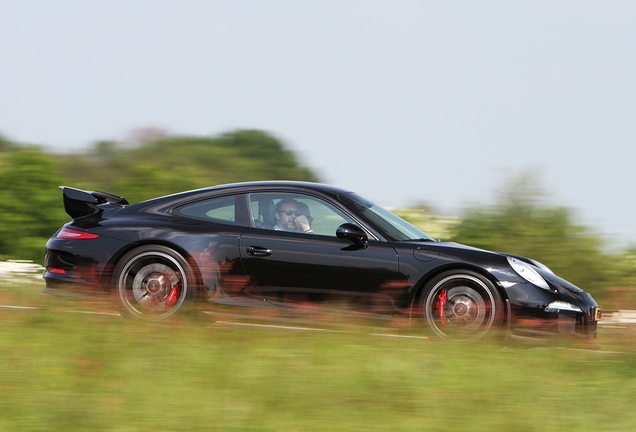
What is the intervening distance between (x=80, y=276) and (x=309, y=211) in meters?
2.01

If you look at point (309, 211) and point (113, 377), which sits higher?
point (309, 211)

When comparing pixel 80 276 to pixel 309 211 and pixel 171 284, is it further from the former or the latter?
pixel 309 211

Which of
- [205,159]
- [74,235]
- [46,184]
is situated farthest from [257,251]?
[205,159]

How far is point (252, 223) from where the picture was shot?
19.3ft

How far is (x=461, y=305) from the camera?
5496 mm

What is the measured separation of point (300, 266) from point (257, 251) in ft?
1.26

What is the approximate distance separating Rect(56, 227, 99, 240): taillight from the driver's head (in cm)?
157

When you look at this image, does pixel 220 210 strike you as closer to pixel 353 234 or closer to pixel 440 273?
pixel 353 234

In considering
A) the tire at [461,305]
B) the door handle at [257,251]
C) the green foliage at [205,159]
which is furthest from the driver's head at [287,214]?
the green foliage at [205,159]

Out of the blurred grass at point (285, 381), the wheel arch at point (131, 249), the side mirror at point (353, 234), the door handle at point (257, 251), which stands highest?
the side mirror at point (353, 234)

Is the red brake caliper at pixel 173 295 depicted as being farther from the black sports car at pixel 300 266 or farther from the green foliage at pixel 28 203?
the green foliage at pixel 28 203

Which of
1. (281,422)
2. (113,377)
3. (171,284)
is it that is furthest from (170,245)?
(281,422)

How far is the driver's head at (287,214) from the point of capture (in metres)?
5.86

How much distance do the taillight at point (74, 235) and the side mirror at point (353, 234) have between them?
210cm
